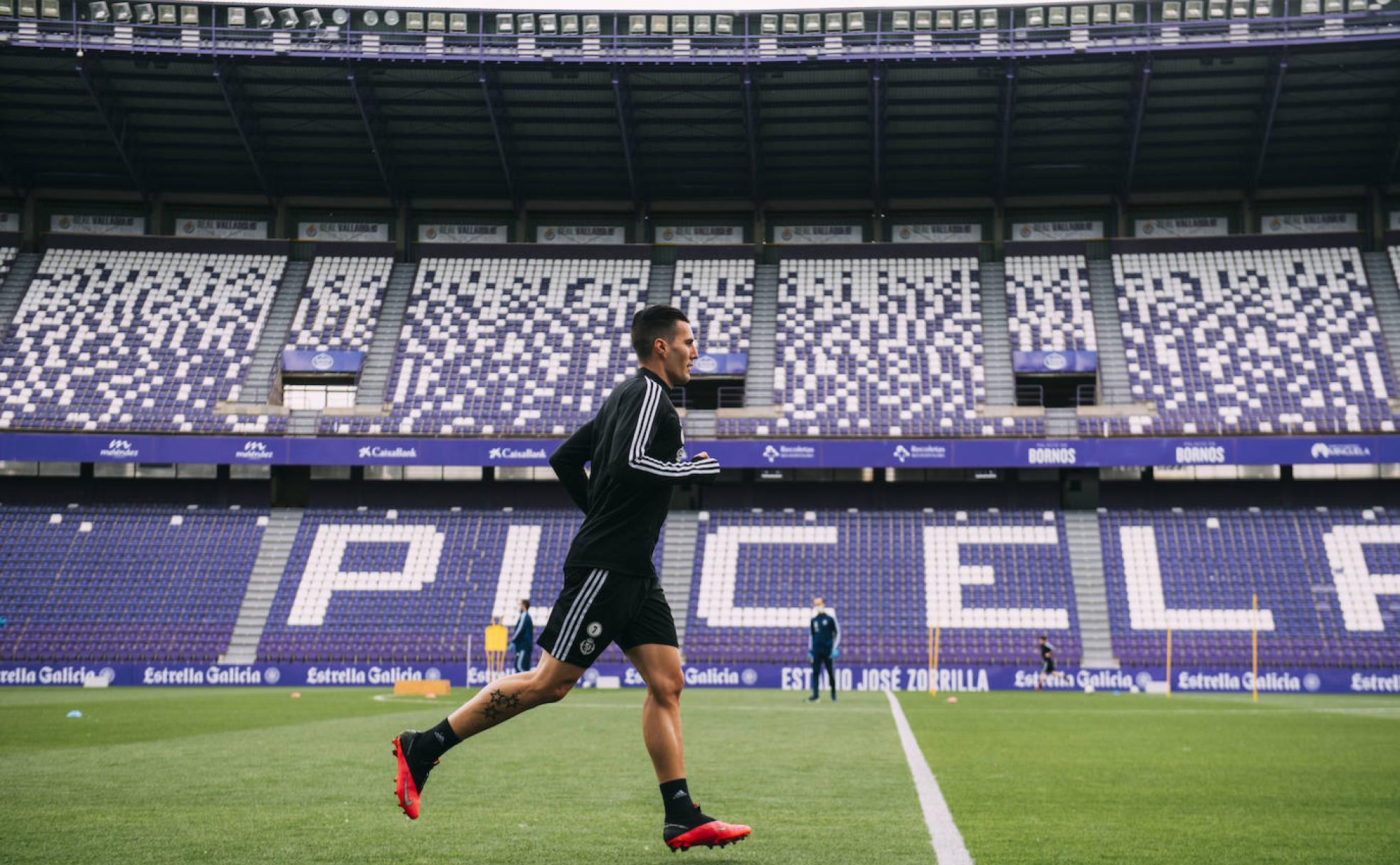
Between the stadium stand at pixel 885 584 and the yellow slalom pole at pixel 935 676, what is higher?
the stadium stand at pixel 885 584

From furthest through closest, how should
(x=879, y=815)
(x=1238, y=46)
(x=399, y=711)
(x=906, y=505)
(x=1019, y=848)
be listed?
1. (x=906, y=505)
2. (x=1238, y=46)
3. (x=399, y=711)
4. (x=879, y=815)
5. (x=1019, y=848)

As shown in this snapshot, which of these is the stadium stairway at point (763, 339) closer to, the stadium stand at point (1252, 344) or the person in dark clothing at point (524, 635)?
the stadium stand at point (1252, 344)

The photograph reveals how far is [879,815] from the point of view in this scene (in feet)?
26.1

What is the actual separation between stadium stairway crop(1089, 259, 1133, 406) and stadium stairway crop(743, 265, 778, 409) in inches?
408

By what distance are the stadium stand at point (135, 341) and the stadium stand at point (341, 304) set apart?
1342 mm

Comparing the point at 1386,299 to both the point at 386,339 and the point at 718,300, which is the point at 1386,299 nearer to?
the point at 718,300

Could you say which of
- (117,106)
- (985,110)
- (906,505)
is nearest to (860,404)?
(906,505)

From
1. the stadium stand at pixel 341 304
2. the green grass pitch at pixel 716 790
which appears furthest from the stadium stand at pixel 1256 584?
the stadium stand at pixel 341 304

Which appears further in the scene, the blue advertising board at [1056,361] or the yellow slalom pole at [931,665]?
the blue advertising board at [1056,361]

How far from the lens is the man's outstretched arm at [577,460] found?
23.1 feet

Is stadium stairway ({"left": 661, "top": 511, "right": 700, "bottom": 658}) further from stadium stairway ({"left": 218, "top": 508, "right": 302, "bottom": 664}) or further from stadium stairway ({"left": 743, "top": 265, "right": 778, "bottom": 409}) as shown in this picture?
stadium stairway ({"left": 218, "top": 508, "right": 302, "bottom": 664})

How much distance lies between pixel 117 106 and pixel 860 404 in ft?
83.2

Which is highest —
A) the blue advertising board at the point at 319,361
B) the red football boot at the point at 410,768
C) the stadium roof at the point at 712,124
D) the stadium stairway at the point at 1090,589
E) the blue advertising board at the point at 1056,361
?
the stadium roof at the point at 712,124

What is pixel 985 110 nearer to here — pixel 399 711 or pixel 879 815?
pixel 399 711
